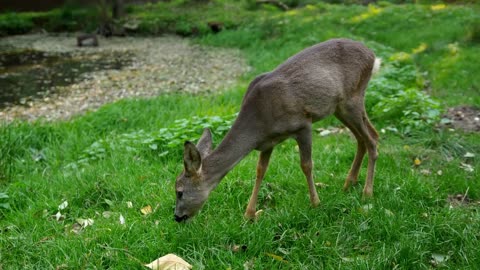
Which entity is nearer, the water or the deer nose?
the deer nose

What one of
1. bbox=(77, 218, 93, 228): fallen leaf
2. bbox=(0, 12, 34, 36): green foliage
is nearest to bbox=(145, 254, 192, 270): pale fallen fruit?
bbox=(77, 218, 93, 228): fallen leaf

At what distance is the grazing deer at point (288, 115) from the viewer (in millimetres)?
3967

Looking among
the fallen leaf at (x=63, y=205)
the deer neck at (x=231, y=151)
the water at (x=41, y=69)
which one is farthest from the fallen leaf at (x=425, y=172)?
the water at (x=41, y=69)

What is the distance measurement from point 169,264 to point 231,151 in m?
1.03

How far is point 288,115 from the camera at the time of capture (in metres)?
4.11

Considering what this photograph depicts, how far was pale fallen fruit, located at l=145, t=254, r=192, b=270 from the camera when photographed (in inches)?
134

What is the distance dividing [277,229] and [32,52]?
47.5 ft

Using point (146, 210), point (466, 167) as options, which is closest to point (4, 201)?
point (146, 210)

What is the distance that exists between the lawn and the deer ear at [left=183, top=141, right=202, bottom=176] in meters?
0.44

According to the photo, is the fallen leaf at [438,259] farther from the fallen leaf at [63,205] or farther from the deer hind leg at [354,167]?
the fallen leaf at [63,205]

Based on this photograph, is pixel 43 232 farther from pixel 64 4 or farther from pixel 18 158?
pixel 64 4

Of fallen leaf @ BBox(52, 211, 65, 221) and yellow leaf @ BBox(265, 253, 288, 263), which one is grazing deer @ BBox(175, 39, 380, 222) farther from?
fallen leaf @ BBox(52, 211, 65, 221)

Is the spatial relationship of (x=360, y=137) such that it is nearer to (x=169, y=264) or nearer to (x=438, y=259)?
(x=438, y=259)

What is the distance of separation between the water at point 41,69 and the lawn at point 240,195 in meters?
3.67
